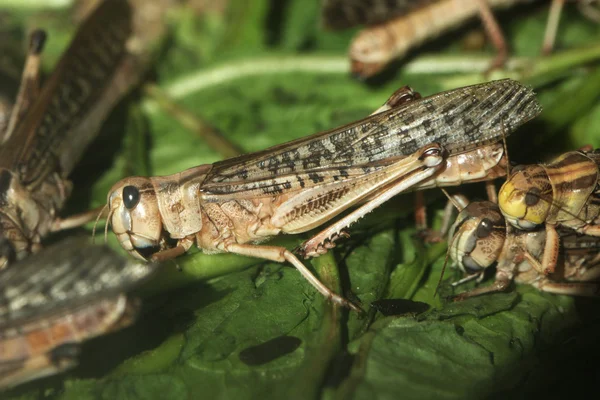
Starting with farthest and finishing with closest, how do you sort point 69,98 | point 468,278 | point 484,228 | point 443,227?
1. point 69,98
2. point 443,227
3. point 468,278
4. point 484,228

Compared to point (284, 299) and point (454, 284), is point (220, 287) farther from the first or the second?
point (454, 284)

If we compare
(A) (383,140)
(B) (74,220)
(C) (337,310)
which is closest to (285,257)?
(C) (337,310)

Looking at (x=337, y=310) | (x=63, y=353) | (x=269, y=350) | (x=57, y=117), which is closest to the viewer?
(x=63, y=353)

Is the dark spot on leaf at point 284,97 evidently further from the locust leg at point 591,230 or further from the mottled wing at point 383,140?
the locust leg at point 591,230

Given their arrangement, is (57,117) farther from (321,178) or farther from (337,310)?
(337,310)

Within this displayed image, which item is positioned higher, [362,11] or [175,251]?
[362,11]

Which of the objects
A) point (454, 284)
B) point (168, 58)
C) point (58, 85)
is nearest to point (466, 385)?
point (454, 284)

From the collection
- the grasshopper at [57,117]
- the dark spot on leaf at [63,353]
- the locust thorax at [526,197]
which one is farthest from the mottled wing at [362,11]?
the dark spot on leaf at [63,353]
